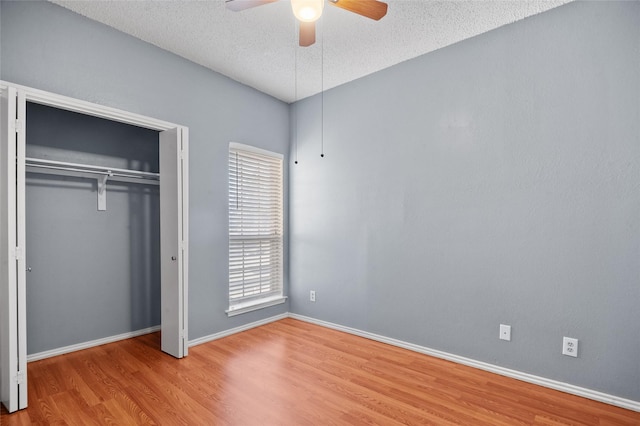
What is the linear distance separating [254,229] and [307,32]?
2428 mm

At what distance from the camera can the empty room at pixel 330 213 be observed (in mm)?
2266

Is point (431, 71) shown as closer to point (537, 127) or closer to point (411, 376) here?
point (537, 127)

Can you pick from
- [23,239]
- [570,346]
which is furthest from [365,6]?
[570,346]

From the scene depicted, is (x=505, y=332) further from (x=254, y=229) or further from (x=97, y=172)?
(x=97, y=172)

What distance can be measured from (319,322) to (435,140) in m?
2.44

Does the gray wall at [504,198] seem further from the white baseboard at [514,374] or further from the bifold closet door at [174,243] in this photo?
the bifold closet door at [174,243]

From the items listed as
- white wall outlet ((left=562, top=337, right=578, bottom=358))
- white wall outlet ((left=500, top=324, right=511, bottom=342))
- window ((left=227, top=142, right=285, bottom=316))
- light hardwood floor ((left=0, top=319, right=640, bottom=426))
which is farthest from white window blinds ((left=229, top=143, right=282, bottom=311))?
white wall outlet ((left=562, top=337, right=578, bottom=358))

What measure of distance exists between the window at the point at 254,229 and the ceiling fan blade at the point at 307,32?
5.83 ft

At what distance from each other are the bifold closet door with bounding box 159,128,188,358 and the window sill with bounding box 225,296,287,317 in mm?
693

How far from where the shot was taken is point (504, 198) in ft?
9.07

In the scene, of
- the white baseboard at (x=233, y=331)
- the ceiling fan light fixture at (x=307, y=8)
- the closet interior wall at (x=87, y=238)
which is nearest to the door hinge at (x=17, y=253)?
the closet interior wall at (x=87, y=238)

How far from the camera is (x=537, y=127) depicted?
261 cm

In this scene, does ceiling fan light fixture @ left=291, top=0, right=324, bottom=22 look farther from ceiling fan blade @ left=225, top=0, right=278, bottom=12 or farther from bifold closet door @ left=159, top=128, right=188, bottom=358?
bifold closet door @ left=159, top=128, right=188, bottom=358

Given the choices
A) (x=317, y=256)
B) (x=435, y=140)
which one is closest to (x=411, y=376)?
(x=317, y=256)
